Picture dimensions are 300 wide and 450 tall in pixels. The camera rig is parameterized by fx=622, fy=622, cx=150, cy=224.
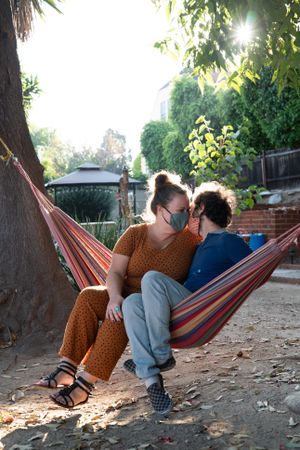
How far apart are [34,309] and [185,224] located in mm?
1631

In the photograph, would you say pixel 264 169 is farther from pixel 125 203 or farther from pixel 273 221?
pixel 125 203

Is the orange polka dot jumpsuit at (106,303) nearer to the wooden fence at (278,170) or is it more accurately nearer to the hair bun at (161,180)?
the hair bun at (161,180)

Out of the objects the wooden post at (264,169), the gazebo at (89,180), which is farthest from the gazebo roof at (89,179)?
the wooden post at (264,169)

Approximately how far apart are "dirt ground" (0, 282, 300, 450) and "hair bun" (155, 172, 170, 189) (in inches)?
36.9

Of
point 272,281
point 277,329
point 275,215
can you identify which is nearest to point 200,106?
point 275,215

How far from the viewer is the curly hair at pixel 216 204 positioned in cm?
262

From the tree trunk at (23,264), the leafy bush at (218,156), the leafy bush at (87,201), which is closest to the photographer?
the tree trunk at (23,264)

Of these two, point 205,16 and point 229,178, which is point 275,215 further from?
point 205,16

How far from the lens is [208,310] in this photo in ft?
7.81

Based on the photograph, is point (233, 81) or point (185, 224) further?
point (233, 81)

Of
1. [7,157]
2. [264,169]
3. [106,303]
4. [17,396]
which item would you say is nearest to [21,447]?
[106,303]

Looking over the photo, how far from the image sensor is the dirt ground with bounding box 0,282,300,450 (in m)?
2.25

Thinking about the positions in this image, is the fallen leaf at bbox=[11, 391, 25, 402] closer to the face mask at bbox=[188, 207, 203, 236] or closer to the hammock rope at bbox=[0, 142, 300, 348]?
the hammock rope at bbox=[0, 142, 300, 348]

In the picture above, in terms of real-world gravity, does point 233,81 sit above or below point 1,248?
A: above
